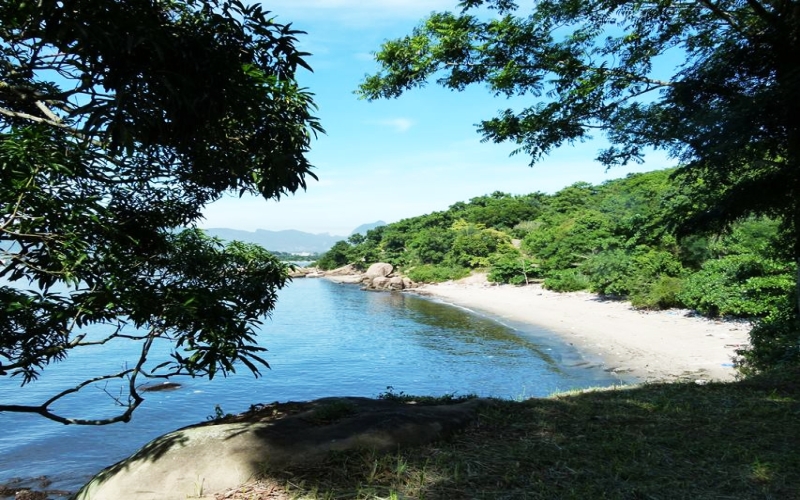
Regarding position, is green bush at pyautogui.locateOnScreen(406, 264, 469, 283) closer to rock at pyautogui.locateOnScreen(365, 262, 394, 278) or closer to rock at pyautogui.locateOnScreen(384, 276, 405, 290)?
rock at pyautogui.locateOnScreen(384, 276, 405, 290)

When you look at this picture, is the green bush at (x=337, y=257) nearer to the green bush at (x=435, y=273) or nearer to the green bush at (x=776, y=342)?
the green bush at (x=435, y=273)

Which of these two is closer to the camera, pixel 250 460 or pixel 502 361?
pixel 250 460

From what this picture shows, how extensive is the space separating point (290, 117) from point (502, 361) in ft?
50.9

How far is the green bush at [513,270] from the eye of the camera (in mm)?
38562

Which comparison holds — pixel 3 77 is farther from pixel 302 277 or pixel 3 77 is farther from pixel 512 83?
pixel 302 277

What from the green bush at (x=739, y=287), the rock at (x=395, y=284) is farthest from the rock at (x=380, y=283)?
the green bush at (x=739, y=287)

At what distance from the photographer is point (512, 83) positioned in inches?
278

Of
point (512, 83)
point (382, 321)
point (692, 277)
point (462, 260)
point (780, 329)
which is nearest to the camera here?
point (512, 83)

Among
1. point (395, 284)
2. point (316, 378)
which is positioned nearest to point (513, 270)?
point (395, 284)

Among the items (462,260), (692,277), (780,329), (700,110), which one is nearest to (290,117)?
(700,110)

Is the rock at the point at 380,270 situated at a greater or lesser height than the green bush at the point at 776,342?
greater

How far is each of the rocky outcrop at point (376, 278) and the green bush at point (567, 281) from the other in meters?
17.9

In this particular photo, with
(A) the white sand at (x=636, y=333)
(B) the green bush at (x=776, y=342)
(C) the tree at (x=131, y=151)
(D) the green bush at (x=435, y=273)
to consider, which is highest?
(C) the tree at (x=131, y=151)

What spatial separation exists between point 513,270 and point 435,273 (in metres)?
11.3
